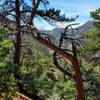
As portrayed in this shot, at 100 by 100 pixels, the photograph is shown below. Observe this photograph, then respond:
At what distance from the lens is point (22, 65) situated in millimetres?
27188

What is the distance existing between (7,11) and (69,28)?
90.1 inches

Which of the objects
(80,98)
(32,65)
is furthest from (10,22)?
(32,65)

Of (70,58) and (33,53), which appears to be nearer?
(70,58)

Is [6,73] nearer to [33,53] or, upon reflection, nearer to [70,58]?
[33,53]

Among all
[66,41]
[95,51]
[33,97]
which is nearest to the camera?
[66,41]

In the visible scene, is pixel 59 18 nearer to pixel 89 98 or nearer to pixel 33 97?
pixel 33 97

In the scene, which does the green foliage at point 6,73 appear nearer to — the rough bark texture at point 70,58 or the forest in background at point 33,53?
the forest in background at point 33,53

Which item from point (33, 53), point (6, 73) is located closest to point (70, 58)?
point (6, 73)

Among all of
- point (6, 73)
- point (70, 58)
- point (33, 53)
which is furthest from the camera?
point (33, 53)

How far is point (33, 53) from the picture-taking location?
2816 centimetres

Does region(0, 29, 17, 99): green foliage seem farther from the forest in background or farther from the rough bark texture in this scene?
the rough bark texture

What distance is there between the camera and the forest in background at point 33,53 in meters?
11.6

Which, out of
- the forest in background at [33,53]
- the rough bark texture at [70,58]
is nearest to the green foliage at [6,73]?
the forest in background at [33,53]

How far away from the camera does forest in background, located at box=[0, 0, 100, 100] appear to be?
11.6 m
